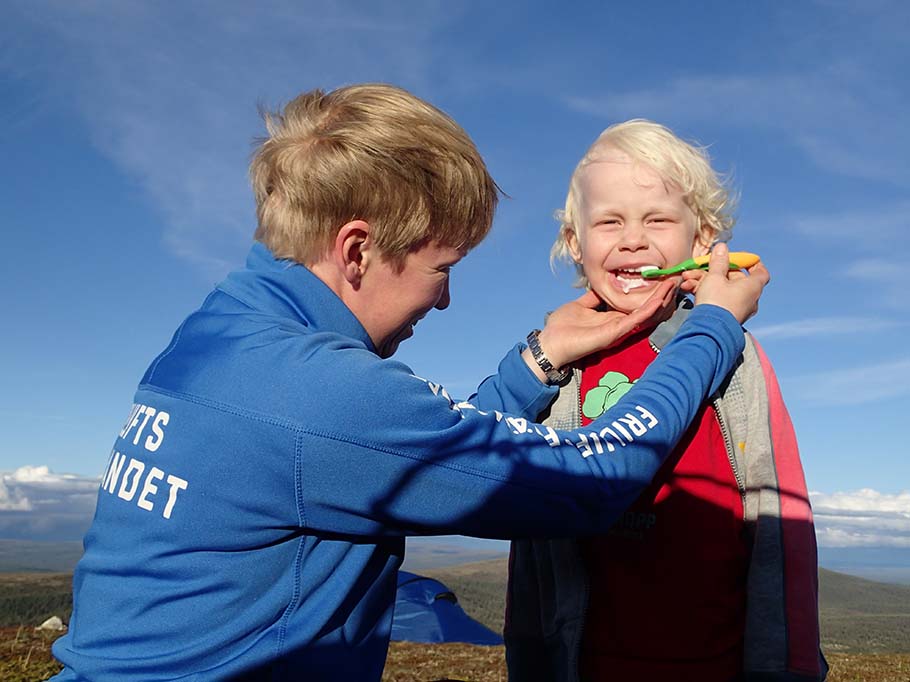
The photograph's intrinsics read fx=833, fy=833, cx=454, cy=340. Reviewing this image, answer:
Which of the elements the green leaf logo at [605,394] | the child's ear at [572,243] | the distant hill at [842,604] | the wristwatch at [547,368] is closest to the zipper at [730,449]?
the green leaf logo at [605,394]

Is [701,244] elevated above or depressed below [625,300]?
above

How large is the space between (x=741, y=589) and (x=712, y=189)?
5.22 ft

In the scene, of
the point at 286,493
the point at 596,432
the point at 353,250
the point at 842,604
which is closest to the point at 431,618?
the point at 353,250

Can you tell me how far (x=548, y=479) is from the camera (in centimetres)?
239

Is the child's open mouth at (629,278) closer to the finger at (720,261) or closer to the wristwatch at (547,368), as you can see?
the finger at (720,261)

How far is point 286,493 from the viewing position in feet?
7.53

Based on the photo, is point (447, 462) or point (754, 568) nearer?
point (447, 462)

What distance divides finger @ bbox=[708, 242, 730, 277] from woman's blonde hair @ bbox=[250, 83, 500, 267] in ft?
3.04

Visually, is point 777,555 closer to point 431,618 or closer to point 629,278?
point 629,278

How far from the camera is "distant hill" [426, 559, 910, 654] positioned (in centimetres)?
5419

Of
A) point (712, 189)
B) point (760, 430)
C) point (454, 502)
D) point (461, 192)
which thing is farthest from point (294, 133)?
point (760, 430)

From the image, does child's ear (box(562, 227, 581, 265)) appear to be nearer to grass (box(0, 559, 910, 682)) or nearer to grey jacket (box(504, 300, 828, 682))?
grey jacket (box(504, 300, 828, 682))

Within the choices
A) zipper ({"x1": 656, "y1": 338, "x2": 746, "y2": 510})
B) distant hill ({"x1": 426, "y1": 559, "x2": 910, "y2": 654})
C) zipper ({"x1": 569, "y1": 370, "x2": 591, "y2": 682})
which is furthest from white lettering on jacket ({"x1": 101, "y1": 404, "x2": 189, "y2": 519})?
distant hill ({"x1": 426, "y1": 559, "x2": 910, "y2": 654})

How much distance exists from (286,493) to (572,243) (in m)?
1.95
